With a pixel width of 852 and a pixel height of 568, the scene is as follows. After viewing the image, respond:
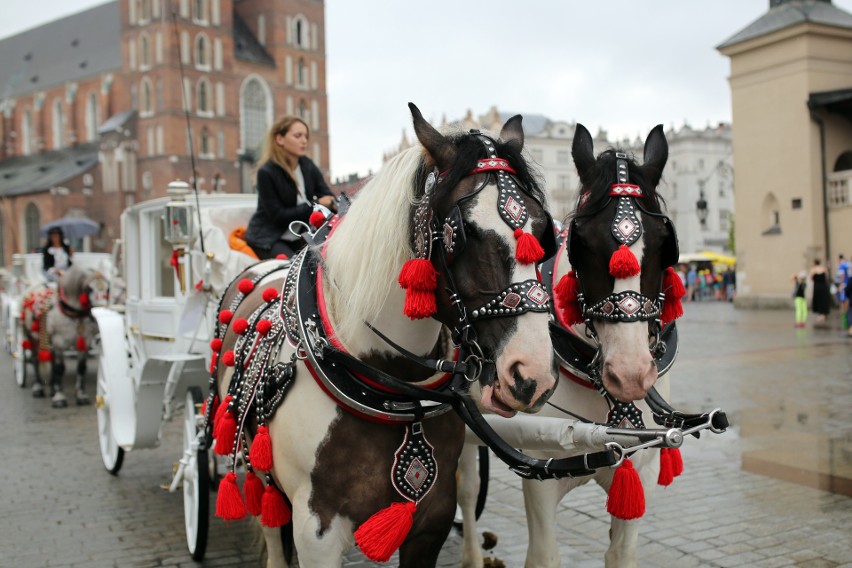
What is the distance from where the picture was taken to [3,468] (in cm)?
747

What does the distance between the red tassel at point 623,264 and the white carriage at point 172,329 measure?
285cm

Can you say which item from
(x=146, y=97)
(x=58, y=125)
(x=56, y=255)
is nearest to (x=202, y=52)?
(x=146, y=97)

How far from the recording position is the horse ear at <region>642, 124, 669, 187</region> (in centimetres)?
300

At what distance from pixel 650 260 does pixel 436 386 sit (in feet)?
2.79

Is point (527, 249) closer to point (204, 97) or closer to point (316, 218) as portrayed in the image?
point (316, 218)

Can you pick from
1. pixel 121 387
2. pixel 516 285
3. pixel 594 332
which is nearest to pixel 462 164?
pixel 516 285

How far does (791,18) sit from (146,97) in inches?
2056

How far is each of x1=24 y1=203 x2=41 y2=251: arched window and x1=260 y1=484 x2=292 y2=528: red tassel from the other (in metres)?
68.1

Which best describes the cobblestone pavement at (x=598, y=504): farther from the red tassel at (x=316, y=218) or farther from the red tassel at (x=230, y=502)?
the red tassel at (x=316, y=218)

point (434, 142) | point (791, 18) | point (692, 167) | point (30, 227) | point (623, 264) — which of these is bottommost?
point (623, 264)

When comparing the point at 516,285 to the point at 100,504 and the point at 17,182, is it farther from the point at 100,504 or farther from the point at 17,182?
the point at 17,182

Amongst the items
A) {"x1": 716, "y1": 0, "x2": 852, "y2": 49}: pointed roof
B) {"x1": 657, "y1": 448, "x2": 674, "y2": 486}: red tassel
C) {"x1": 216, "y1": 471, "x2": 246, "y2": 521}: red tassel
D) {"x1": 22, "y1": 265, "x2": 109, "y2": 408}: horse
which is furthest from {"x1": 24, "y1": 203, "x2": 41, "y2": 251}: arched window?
{"x1": 657, "y1": 448, "x2": 674, "y2": 486}: red tassel

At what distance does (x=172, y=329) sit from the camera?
6.32 metres

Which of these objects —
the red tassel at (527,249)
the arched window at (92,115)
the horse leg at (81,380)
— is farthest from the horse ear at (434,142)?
the arched window at (92,115)
